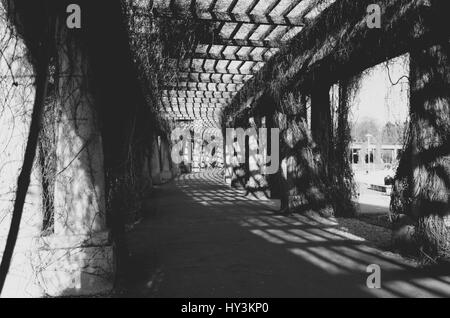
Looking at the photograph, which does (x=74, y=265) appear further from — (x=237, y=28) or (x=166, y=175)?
(x=166, y=175)

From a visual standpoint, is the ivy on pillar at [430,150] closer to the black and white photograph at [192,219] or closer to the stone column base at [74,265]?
the black and white photograph at [192,219]

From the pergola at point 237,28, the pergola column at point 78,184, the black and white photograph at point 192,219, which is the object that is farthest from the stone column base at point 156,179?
the pergola column at point 78,184

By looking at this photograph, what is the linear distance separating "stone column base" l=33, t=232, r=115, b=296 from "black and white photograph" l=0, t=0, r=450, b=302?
0.01 metres

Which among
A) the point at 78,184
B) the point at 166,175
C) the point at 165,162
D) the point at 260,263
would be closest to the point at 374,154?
the point at 165,162

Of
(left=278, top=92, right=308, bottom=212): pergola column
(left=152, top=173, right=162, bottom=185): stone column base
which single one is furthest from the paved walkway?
(left=152, top=173, right=162, bottom=185): stone column base

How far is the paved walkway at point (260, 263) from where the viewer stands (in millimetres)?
4180

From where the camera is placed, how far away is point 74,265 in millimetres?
4273

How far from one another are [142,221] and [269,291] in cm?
523

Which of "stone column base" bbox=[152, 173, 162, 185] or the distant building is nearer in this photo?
"stone column base" bbox=[152, 173, 162, 185]

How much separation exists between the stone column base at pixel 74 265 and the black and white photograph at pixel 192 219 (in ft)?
0.05

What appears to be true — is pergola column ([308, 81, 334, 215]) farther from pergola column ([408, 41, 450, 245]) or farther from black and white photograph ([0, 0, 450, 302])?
pergola column ([408, 41, 450, 245])

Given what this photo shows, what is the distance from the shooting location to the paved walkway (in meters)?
4.18

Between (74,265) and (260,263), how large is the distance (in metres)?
2.31

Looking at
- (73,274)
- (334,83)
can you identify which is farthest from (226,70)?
(73,274)
